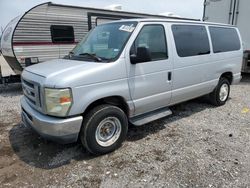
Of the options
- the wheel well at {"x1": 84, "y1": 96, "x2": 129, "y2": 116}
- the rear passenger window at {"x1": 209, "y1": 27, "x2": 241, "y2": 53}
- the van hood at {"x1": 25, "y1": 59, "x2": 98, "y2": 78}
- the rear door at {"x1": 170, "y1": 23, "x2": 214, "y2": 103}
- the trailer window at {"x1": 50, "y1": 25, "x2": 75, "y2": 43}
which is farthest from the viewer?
the trailer window at {"x1": 50, "y1": 25, "x2": 75, "y2": 43}

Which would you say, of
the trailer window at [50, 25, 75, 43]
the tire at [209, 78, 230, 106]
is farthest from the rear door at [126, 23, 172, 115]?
the trailer window at [50, 25, 75, 43]

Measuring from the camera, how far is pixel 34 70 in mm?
3879

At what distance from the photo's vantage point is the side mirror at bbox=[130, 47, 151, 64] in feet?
12.5

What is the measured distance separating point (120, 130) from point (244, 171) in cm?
195

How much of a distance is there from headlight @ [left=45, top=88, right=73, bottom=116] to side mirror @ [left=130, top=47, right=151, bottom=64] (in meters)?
1.22

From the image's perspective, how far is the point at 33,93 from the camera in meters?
3.66

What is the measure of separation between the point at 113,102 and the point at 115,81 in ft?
1.41

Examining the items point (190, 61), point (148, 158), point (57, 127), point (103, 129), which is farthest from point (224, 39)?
point (57, 127)

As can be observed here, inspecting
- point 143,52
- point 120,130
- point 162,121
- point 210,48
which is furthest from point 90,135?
point 210,48

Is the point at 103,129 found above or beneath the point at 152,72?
beneath

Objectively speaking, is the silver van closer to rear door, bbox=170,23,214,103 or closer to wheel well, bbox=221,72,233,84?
rear door, bbox=170,23,214,103

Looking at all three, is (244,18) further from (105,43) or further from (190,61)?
(105,43)

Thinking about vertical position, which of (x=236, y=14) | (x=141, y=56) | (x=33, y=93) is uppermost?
(x=236, y=14)

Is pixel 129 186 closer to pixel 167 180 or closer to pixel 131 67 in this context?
pixel 167 180
